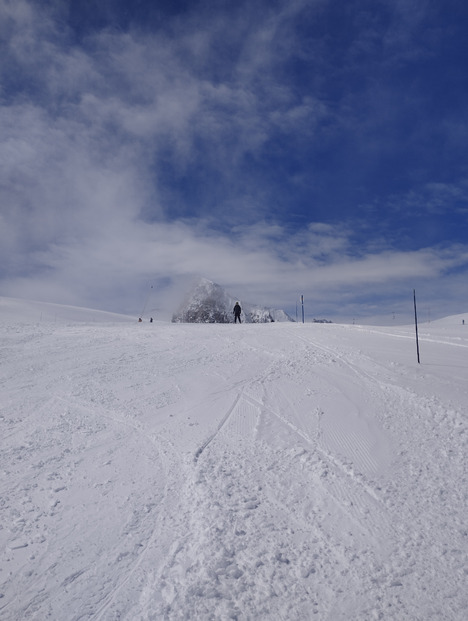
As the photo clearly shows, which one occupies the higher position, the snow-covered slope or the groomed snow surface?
the snow-covered slope

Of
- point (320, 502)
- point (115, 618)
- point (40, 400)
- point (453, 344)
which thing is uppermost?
point (453, 344)

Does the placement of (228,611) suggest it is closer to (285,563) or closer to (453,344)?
(285,563)

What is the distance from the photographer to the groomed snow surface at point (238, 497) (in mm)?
3174

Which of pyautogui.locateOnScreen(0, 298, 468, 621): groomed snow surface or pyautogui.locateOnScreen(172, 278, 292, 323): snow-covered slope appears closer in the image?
pyautogui.locateOnScreen(0, 298, 468, 621): groomed snow surface

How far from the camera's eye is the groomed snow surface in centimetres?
317

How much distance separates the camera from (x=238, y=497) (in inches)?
179

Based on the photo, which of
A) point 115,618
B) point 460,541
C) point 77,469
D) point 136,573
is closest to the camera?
point 115,618

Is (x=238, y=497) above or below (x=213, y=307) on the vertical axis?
below

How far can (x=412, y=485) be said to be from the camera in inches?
189

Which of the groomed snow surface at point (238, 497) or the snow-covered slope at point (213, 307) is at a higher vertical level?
the snow-covered slope at point (213, 307)

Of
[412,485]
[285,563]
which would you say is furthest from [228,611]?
[412,485]

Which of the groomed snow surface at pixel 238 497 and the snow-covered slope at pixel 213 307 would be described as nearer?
the groomed snow surface at pixel 238 497

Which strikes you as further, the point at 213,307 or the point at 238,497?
the point at 213,307

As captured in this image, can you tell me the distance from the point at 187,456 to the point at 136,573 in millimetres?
2251
